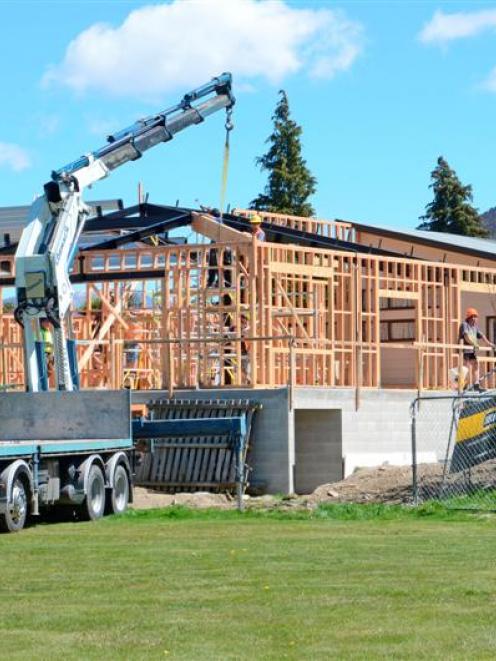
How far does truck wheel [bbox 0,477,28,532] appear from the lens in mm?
18500

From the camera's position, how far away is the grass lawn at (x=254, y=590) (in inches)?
389

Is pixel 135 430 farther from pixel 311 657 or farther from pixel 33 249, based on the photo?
pixel 311 657

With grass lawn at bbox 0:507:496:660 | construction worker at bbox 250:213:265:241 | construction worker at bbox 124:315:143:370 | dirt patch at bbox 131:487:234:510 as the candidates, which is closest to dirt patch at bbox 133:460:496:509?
dirt patch at bbox 131:487:234:510

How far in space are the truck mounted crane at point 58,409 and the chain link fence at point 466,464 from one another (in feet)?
15.1

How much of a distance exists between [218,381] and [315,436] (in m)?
3.23

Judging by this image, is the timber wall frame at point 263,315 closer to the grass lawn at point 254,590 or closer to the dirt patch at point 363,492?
the dirt patch at point 363,492

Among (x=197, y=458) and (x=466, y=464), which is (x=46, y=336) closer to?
(x=197, y=458)

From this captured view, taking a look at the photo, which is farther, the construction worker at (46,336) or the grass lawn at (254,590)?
the construction worker at (46,336)

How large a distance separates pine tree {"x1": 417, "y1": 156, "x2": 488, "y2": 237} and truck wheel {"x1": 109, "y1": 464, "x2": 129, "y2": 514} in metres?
47.5

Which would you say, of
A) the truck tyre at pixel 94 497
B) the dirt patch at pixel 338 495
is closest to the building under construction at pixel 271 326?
the dirt patch at pixel 338 495

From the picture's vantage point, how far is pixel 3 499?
18.3 metres

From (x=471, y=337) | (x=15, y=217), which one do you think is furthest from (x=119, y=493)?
(x=15, y=217)

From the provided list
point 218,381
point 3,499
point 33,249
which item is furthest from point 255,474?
point 3,499

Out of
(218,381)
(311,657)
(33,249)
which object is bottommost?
(311,657)
